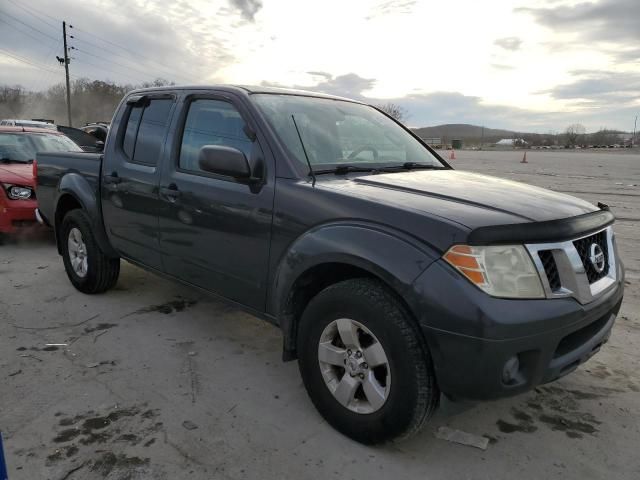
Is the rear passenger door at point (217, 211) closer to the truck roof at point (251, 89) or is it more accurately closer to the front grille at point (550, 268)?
the truck roof at point (251, 89)

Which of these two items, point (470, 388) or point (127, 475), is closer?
point (470, 388)

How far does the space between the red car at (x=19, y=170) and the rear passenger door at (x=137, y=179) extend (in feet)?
9.79

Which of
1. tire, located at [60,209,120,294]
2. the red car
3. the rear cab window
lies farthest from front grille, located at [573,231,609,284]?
the red car

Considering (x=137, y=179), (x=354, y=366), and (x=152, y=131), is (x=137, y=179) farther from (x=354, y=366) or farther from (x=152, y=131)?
(x=354, y=366)

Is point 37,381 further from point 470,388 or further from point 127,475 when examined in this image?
point 470,388

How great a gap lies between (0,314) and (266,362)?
2504 millimetres

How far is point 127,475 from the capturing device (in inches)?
90.5

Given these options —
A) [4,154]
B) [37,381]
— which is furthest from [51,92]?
[37,381]

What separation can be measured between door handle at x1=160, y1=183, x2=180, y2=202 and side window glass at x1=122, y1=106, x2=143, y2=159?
70cm

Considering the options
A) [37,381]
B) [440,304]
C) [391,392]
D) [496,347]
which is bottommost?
[37,381]

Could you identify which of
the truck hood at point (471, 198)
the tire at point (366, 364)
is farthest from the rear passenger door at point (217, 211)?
the truck hood at point (471, 198)

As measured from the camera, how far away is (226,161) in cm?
280

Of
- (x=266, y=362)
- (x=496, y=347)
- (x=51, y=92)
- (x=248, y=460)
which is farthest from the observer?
(x=51, y=92)

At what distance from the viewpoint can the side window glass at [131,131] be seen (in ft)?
13.3
